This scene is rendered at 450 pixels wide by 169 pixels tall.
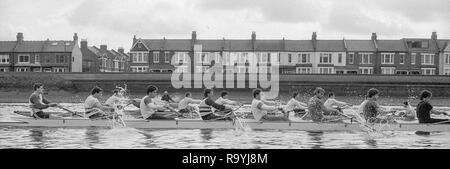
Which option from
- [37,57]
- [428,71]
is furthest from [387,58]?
[37,57]

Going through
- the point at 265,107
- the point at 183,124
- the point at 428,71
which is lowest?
the point at 183,124

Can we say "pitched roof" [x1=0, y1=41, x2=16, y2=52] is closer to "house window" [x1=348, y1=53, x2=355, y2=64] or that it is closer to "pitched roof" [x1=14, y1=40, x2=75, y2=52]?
"pitched roof" [x1=14, y1=40, x2=75, y2=52]

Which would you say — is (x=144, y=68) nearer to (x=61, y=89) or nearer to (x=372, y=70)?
(x=61, y=89)

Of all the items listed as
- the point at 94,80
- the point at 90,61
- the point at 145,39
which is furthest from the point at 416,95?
the point at 90,61

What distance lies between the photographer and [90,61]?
3142 inches

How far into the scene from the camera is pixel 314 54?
229 feet

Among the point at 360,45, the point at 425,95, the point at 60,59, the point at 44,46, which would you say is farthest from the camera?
the point at 44,46

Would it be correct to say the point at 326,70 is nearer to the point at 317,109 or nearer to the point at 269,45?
the point at 269,45

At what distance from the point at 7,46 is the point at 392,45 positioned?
50.3m

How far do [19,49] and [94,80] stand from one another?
22327mm

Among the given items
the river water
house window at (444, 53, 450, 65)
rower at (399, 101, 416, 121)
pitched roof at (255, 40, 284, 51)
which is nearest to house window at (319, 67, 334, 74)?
pitched roof at (255, 40, 284, 51)

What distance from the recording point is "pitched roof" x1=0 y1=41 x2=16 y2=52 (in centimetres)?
7250

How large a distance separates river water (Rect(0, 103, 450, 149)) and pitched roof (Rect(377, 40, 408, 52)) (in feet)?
170

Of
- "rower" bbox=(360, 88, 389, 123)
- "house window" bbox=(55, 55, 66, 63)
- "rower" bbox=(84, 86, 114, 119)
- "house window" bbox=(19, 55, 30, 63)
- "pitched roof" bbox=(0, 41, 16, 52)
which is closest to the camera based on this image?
"rower" bbox=(360, 88, 389, 123)
